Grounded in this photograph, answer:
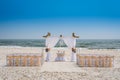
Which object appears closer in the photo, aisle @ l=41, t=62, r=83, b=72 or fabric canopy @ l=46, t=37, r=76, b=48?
aisle @ l=41, t=62, r=83, b=72

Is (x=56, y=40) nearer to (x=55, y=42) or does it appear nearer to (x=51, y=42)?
(x=55, y=42)

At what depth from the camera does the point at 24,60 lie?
11008mm

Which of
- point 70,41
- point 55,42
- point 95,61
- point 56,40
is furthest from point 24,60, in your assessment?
point 95,61

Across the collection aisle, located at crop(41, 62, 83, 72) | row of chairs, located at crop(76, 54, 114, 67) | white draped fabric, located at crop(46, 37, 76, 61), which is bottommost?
aisle, located at crop(41, 62, 83, 72)

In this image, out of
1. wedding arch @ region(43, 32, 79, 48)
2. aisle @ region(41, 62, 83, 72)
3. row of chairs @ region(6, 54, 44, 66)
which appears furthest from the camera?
wedding arch @ region(43, 32, 79, 48)

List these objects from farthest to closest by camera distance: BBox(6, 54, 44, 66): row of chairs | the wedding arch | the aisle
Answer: the wedding arch → BBox(6, 54, 44, 66): row of chairs → the aisle

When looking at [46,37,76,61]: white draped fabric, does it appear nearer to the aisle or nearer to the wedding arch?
the wedding arch

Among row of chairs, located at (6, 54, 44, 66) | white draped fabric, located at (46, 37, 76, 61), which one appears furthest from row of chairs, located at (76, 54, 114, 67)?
row of chairs, located at (6, 54, 44, 66)

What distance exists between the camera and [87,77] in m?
8.16

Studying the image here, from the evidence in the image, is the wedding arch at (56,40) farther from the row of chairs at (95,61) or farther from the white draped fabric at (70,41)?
the row of chairs at (95,61)

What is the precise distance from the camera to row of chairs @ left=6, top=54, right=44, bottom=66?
10.9 meters

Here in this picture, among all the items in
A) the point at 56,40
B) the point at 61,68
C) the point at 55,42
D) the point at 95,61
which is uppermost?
the point at 56,40

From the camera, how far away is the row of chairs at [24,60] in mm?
10945

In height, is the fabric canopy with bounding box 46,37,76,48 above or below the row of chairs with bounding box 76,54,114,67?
above
